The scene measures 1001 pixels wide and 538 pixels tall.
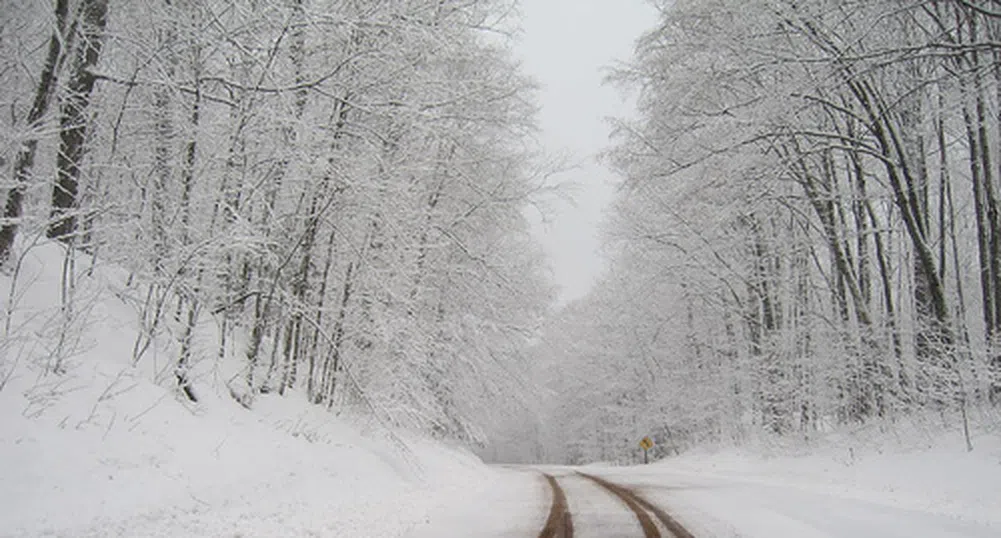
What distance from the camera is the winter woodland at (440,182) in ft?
24.2

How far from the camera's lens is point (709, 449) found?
20922 mm

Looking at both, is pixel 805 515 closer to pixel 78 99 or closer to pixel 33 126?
pixel 33 126

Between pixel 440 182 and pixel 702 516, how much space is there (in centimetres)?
1160

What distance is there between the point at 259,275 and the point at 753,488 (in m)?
9.25

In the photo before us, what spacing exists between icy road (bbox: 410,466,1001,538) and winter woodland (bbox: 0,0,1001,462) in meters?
3.08

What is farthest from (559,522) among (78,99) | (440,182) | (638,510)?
(440,182)

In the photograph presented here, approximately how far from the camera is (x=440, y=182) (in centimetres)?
1636

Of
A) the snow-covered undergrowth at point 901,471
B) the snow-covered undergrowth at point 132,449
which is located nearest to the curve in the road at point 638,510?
the snow-covered undergrowth at point 901,471

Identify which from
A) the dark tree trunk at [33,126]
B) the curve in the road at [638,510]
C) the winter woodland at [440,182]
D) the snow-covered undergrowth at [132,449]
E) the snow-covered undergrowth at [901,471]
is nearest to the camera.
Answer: the snow-covered undergrowth at [132,449]

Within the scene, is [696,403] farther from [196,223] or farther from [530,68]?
[196,223]

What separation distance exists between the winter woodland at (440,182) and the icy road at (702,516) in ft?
10.1

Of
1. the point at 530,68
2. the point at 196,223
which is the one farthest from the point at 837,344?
the point at 196,223

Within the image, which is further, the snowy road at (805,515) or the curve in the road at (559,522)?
the curve in the road at (559,522)

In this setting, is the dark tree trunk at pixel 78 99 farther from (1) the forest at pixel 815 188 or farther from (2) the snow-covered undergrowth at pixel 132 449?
(1) the forest at pixel 815 188
